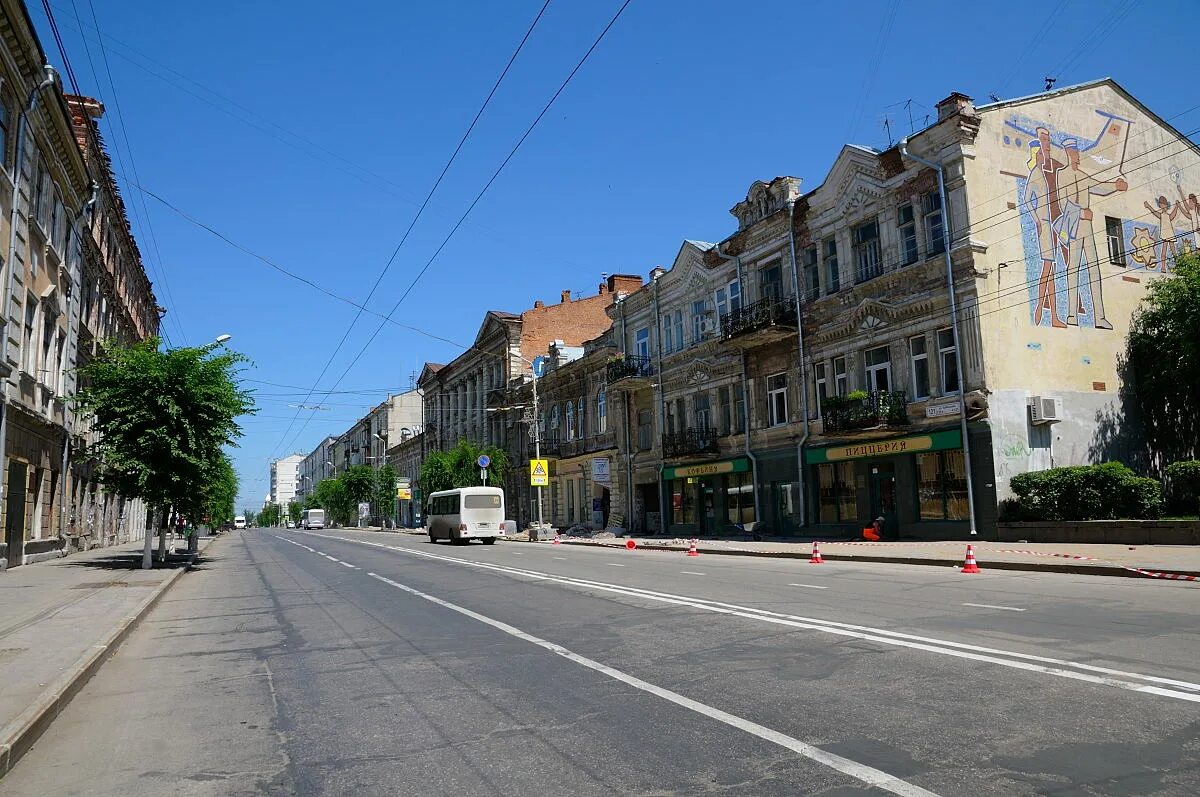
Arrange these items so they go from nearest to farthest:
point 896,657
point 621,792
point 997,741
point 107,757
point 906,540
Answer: point 621,792 < point 997,741 < point 107,757 < point 896,657 < point 906,540

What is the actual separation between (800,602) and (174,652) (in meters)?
7.90

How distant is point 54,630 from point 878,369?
23.6m

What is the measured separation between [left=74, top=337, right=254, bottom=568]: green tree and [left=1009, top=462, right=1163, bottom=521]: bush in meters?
21.6

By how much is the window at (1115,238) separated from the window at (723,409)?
14.3 m

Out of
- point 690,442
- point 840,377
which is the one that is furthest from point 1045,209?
point 690,442

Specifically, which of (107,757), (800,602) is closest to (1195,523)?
(800,602)

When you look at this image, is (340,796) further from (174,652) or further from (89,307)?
(89,307)

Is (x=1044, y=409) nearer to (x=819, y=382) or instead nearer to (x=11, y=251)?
(x=819, y=382)

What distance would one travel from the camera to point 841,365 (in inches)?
1156

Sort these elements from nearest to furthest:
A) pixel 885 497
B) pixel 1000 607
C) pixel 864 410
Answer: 1. pixel 1000 607
2. pixel 864 410
3. pixel 885 497

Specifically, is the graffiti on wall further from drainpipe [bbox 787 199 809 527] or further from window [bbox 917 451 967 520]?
drainpipe [bbox 787 199 809 527]

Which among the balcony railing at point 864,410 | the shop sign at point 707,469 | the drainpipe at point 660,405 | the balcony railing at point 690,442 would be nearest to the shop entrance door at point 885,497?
the balcony railing at point 864,410

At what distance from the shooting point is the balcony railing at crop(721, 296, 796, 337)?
3114 cm

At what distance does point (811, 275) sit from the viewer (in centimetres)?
3081
